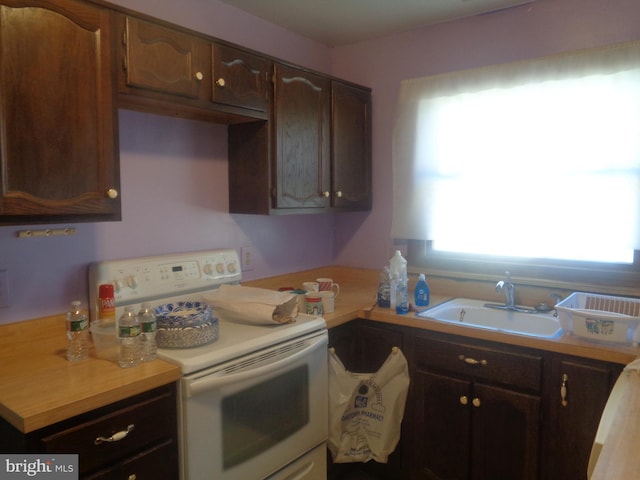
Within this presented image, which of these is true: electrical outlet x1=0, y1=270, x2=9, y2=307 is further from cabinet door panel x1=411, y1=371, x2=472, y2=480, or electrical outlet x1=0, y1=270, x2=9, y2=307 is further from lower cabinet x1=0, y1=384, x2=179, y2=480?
cabinet door panel x1=411, y1=371, x2=472, y2=480

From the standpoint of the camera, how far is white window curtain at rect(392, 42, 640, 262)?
2.09 metres

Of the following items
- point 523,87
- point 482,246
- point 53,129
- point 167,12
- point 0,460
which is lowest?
point 0,460

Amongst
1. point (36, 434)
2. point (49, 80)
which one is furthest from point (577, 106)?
point (36, 434)

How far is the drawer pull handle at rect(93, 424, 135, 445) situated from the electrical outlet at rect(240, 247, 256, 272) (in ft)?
3.96

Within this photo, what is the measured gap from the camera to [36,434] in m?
1.21

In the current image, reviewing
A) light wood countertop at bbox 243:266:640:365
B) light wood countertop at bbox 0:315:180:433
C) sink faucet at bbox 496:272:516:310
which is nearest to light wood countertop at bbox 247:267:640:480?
light wood countertop at bbox 243:266:640:365

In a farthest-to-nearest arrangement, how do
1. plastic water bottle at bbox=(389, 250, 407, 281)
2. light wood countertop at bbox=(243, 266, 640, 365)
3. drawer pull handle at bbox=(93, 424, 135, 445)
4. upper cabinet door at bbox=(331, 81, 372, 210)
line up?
upper cabinet door at bbox=(331, 81, 372, 210), plastic water bottle at bbox=(389, 250, 407, 281), light wood countertop at bbox=(243, 266, 640, 365), drawer pull handle at bbox=(93, 424, 135, 445)

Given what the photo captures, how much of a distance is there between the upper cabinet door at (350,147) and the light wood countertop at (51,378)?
1.45 meters

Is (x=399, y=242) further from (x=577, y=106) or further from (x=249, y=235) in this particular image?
(x=577, y=106)

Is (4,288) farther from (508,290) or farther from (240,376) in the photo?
(508,290)

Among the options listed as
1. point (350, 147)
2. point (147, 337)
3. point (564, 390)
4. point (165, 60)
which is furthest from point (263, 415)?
point (350, 147)

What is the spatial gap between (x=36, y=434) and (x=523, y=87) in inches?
91.6

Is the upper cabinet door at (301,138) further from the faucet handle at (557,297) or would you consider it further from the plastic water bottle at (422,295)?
the faucet handle at (557,297)

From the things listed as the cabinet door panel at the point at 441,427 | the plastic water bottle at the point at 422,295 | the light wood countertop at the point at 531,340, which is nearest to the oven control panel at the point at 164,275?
the light wood countertop at the point at 531,340
